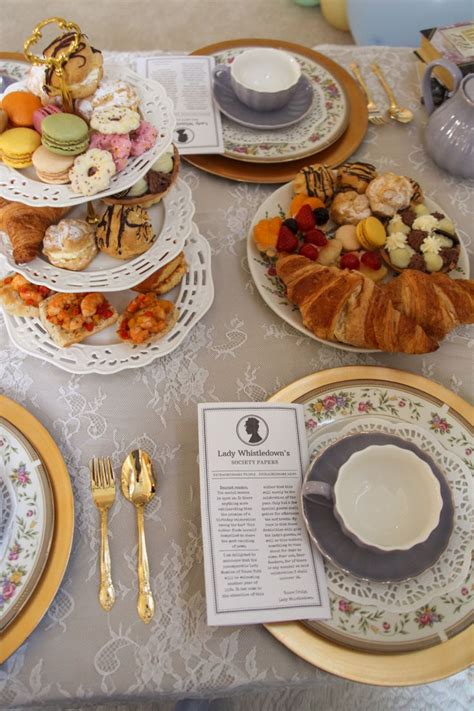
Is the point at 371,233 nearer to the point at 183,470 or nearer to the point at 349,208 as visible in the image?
the point at 349,208

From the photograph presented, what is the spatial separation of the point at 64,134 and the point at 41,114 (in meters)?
0.07

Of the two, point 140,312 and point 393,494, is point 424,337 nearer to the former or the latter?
point 393,494

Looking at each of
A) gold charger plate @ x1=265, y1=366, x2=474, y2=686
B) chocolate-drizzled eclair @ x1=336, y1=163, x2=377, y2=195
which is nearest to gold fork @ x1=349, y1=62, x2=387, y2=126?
chocolate-drizzled eclair @ x1=336, y1=163, x2=377, y2=195

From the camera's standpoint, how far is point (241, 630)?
0.76 metres

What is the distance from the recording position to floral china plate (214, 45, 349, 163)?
1.25 m

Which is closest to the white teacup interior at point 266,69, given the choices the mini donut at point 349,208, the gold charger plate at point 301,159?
the gold charger plate at point 301,159

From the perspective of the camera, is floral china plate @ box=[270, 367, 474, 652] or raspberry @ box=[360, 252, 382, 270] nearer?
floral china plate @ box=[270, 367, 474, 652]

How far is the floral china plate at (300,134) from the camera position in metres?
1.25

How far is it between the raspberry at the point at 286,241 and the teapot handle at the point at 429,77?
0.54m

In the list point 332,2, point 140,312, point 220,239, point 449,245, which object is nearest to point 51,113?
point 140,312

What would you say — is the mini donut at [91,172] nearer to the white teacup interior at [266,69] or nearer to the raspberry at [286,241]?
the raspberry at [286,241]

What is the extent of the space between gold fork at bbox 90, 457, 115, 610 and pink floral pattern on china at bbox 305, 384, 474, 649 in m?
0.28

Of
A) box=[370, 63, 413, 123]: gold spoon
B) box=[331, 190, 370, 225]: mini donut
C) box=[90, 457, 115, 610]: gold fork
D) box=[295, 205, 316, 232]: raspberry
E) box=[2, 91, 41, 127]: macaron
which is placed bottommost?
box=[90, 457, 115, 610]: gold fork

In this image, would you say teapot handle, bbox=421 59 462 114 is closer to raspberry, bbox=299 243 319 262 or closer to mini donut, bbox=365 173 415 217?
mini donut, bbox=365 173 415 217
